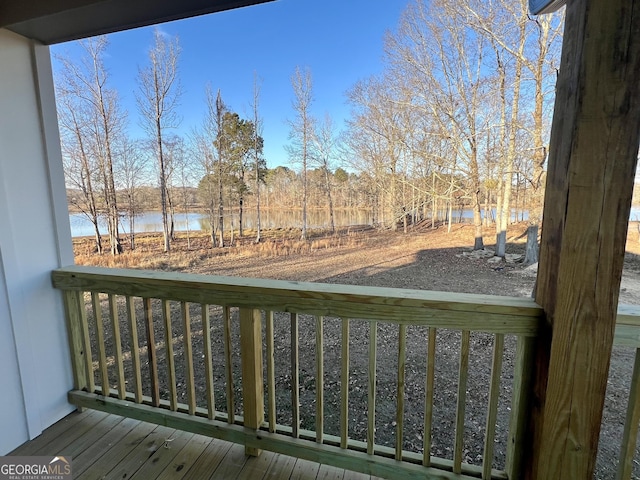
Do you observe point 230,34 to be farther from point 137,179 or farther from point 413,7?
point 137,179

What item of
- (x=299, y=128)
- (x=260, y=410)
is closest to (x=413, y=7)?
(x=299, y=128)

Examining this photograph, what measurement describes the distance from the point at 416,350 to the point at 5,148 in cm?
285

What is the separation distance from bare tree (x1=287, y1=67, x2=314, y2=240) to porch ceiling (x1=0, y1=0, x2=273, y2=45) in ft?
4.50

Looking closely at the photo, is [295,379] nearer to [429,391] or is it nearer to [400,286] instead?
[429,391]

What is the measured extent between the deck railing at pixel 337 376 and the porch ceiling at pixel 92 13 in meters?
1.21

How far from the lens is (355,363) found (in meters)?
2.37

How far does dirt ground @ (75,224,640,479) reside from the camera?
1.64 m

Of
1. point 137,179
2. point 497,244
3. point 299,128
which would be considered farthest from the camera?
point 137,179

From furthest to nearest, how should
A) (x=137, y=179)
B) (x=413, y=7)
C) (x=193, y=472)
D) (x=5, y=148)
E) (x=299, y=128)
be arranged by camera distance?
(x=137, y=179), (x=299, y=128), (x=413, y=7), (x=5, y=148), (x=193, y=472)

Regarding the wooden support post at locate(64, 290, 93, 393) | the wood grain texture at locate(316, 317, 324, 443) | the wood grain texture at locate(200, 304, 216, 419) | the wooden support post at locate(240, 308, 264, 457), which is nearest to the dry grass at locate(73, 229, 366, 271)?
the wooden support post at locate(64, 290, 93, 393)

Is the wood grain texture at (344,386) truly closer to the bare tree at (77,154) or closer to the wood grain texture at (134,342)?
the wood grain texture at (134,342)

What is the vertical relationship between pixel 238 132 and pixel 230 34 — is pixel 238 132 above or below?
below

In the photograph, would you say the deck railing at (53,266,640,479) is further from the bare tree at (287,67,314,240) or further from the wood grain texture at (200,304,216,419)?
the bare tree at (287,67,314,240)

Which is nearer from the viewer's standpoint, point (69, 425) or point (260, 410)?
point (260, 410)
